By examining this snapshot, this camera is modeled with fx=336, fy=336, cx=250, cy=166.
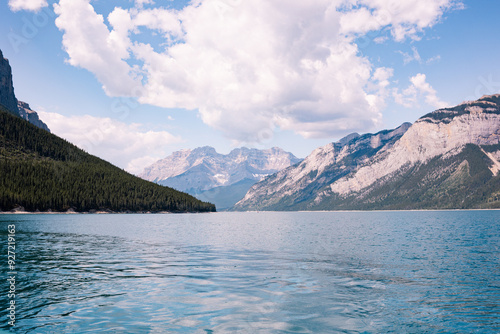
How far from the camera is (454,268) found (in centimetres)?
3541

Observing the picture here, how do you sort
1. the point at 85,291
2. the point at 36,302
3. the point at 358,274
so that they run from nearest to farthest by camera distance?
the point at 36,302 → the point at 85,291 → the point at 358,274

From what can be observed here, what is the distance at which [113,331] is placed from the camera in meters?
17.0

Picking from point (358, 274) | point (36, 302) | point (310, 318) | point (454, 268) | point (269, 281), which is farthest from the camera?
point (454, 268)

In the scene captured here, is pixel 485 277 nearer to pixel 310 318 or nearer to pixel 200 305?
pixel 310 318

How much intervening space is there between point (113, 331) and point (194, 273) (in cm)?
1721

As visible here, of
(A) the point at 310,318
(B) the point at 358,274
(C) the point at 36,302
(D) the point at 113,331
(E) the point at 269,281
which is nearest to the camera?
(D) the point at 113,331

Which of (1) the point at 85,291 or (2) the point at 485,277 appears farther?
(2) the point at 485,277

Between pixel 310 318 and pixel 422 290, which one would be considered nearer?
pixel 310 318

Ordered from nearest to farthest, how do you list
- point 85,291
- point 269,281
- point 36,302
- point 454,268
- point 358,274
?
point 36,302 → point 85,291 → point 269,281 → point 358,274 → point 454,268

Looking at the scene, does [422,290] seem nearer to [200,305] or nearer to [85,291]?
[200,305]

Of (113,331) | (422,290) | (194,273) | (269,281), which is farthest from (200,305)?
(422,290)

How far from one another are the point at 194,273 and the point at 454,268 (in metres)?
27.2

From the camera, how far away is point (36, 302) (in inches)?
859

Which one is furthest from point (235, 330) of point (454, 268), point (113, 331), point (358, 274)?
point (454, 268)
